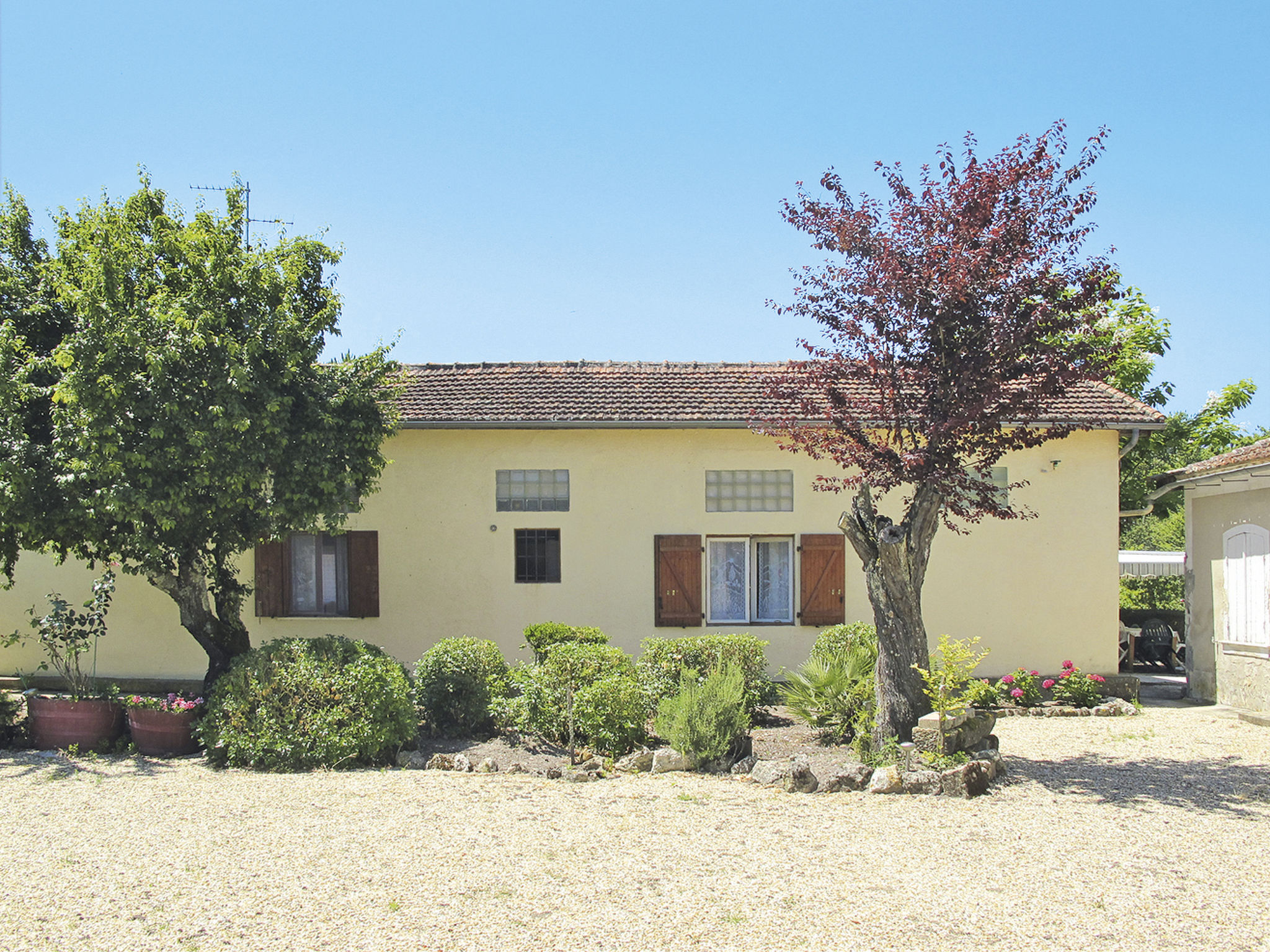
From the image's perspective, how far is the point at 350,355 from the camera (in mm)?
10070

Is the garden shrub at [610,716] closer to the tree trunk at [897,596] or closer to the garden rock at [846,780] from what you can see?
the garden rock at [846,780]

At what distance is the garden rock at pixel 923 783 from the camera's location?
7012 mm

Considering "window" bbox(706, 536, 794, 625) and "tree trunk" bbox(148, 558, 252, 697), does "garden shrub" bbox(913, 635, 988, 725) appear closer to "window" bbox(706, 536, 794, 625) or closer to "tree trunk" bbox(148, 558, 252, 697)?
"window" bbox(706, 536, 794, 625)

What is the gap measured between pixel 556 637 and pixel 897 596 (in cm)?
400

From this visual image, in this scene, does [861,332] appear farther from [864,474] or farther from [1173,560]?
[1173,560]

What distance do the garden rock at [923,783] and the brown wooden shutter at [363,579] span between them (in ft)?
23.5

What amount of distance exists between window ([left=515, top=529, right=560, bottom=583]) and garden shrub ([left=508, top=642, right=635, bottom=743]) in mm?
3354

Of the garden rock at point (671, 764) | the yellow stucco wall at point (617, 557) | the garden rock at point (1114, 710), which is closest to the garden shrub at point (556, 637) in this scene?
the yellow stucco wall at point (617, 557)

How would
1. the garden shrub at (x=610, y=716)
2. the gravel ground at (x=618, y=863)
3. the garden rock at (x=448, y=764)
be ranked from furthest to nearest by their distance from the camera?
the garden shrub at (x=610, y=716)
the garden rock at (x=448, y=764)
the gravel ground at (x=618, y=863)

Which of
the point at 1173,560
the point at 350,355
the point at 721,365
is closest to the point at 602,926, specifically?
the point at 350,355

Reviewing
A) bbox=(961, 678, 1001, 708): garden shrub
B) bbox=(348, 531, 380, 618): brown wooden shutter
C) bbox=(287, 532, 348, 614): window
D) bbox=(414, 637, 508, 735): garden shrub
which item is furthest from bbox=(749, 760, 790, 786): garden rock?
bbox=(287, 532, 348, 614): window

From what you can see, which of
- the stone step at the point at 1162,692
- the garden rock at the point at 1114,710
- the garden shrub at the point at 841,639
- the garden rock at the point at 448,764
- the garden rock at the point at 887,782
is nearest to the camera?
the garden rock at the point at 887,782

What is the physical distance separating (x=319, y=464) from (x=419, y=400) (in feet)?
11.1

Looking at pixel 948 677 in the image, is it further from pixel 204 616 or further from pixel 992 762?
pixel 204 616
